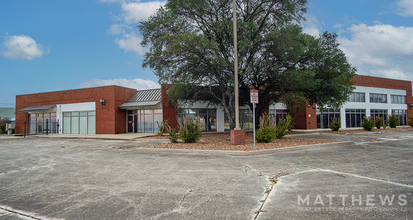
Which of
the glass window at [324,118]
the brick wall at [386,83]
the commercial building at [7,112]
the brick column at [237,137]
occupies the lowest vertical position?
the brick column at [237,137]

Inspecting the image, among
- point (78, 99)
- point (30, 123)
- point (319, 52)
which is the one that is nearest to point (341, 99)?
point (319, 52)

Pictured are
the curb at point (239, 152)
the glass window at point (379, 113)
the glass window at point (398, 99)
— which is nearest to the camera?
the curb at point (239, 152)

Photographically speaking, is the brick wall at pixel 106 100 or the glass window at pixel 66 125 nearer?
the brick wall at pixel 106 100

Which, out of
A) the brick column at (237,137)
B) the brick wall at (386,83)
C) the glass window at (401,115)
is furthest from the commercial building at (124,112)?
the brick column at (237,137)

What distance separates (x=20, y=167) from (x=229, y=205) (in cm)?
786

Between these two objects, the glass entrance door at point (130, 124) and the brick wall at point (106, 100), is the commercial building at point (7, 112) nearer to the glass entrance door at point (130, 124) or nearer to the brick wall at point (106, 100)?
the brick wall at point (106, 100)

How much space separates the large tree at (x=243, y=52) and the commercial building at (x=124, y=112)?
4923 mm

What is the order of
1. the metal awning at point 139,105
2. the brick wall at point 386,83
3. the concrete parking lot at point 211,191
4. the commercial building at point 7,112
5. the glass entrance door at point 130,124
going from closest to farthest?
the concrete parking lot at point 211,191, the metal awning at point 139,105, the glass entrance door at point 130,124, the brick wall at point 386,83, the commercial building at point 7,112

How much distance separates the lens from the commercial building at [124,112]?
2733 centimetres

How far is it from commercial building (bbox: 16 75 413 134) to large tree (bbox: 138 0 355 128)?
4923 millimetres

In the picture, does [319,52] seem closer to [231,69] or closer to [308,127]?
[231,69]

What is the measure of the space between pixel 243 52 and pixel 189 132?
6825mm

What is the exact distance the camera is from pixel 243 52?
56.9 feet

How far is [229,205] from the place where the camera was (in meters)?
4.34
